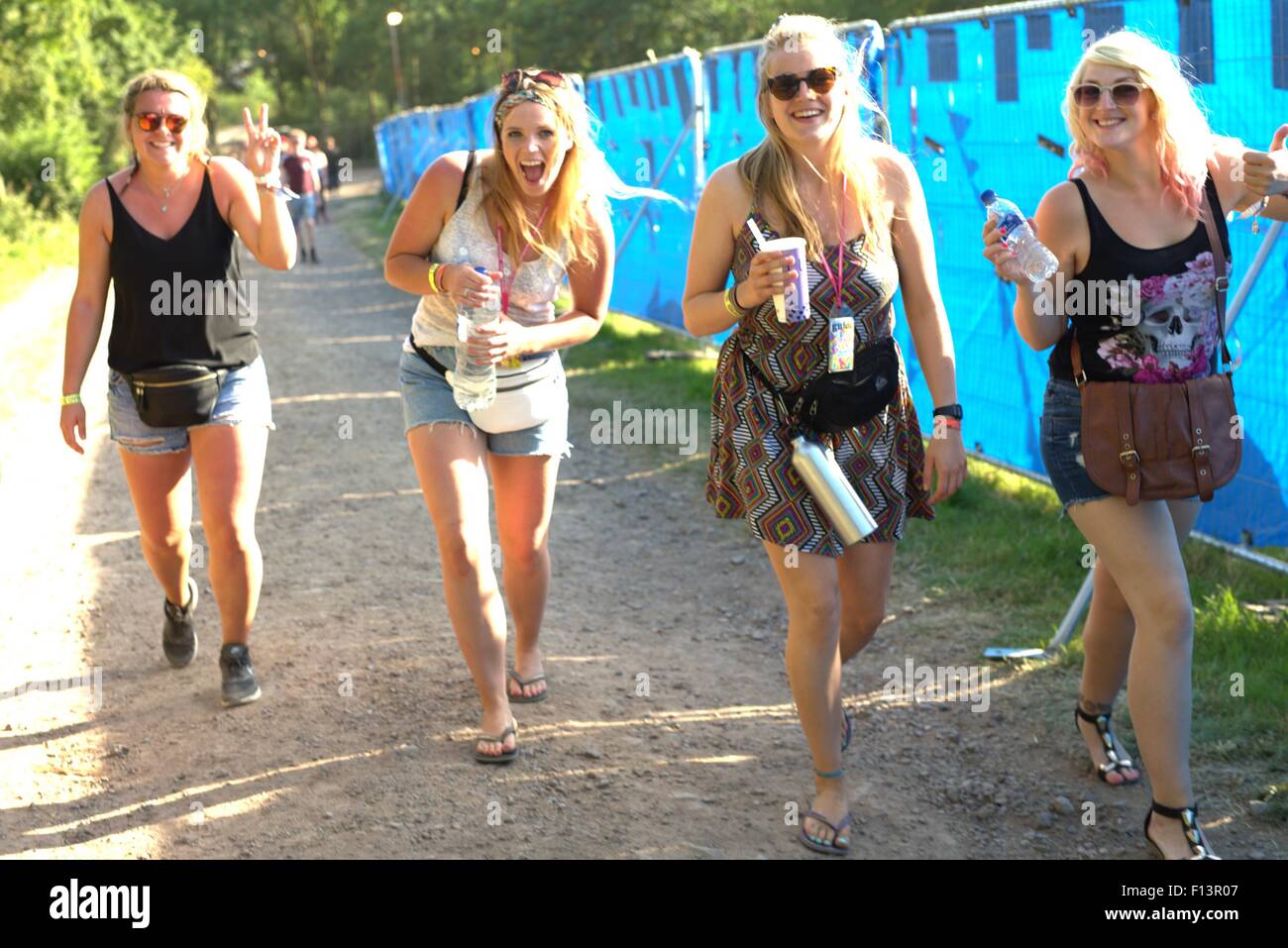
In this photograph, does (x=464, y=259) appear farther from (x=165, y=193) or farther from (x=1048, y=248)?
(x=1048, y=248)

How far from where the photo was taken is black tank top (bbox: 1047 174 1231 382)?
137 inches

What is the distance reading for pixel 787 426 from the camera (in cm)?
370

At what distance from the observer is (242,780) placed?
4.38 metres

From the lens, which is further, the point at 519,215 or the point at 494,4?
the point at 494,4

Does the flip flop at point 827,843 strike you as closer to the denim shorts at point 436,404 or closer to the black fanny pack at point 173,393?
the denim shorts at point 436,404

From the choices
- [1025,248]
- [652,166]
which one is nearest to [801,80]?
[1025,248]

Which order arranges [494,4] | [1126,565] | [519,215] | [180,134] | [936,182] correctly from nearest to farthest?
1. [1126,565]
2. [519,215]
3. [180,134]
4. [936,182]
5. [494,4]

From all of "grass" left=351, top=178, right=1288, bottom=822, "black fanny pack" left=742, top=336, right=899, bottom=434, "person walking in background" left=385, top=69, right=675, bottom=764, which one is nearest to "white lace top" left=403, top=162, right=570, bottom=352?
"person walking in background" left=385, top=69, right=675, bottom=764

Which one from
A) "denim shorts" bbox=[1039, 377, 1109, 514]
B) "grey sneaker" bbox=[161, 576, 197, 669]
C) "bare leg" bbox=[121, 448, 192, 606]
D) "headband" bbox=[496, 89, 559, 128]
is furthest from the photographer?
"grey sneaker" bbox=[161, 576, 197, 669]

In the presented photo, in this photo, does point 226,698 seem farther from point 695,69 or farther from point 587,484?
point 695,69

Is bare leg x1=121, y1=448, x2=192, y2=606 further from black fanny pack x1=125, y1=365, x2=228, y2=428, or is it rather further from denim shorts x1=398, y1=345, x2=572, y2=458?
denim shorts x1=398, y1=345, x2=572, y2=458

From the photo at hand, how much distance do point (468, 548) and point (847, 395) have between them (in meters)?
1.31
